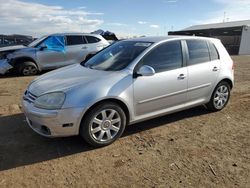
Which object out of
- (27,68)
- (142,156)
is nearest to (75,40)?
(27,68)

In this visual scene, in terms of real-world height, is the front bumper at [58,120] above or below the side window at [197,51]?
below

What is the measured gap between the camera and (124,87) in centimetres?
441

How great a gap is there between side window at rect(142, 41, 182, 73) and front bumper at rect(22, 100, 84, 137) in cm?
148

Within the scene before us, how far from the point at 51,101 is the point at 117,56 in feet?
5.17

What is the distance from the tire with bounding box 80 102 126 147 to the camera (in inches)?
163

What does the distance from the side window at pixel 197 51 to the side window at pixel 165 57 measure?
0.92 feet

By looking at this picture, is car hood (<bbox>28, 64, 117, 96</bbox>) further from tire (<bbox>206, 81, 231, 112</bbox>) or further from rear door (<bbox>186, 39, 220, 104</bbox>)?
tire (<bbox>206, 81, 231, 112</bbox>)

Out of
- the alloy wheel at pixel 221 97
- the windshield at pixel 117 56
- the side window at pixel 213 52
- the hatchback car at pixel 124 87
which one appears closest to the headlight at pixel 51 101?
the hatchback car at pixel 124 87

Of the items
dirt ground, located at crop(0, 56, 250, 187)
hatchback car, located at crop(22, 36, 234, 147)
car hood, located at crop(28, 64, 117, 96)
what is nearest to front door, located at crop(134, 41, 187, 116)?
hatchback car, located at crop(22, 36, 234, 147)

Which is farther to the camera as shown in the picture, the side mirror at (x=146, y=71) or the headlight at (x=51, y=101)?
the side mirror at (x=146, y=71)

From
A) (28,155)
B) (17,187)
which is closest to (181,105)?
(28,155)

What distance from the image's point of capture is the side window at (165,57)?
4.79m

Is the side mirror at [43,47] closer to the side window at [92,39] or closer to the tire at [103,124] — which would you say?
the side window at [92,39]

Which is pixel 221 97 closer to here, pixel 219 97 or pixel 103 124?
pixel 219 97
